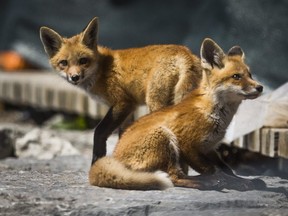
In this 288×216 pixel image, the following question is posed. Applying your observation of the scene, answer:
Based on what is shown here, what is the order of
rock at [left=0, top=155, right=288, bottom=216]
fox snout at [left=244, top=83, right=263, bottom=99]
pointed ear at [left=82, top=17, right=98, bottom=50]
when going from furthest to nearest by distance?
pointed ear at [left=82, top=17, right=98, bottom=50] < fox snout at [left=244, top=83, right=263, bottom=99] < rock at [left=0, top=155, right=288, bottom=216]

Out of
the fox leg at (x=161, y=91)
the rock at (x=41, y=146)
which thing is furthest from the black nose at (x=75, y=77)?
the rock at (x=41, y=146)

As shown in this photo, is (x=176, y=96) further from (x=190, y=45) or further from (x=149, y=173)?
(x=190, y=45)

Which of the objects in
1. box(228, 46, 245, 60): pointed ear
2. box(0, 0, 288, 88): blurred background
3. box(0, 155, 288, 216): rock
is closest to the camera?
box(0, 155, 288, 216): rock

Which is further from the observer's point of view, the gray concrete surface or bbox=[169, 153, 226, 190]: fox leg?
bbox=[169, 153, 226, 190]: fox leg

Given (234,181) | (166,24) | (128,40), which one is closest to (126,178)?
(234,181)

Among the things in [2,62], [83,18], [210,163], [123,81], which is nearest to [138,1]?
[83,18]

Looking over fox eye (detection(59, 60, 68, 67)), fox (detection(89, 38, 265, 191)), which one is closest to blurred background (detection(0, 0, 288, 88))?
fox eye (detection(59, 60, 68, 67))

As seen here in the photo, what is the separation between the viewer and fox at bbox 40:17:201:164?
21.1ft

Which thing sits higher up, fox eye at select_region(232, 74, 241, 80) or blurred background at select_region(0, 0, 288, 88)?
blurred background at select_region(0, 0, 288, 88)

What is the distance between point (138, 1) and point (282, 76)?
3.47 m

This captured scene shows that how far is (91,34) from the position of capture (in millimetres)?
7125

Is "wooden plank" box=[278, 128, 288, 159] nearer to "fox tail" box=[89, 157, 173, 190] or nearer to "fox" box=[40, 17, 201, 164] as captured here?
"fox" box=[40, 17, 201, 164]

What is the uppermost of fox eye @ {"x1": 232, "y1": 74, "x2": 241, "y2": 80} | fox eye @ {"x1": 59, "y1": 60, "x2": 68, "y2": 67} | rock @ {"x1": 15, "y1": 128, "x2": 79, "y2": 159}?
fox eye @ {"x1": 232, "y1": 74, "x2": 241, "y2": 80}

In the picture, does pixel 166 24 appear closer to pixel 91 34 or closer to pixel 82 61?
pixel 91 34
